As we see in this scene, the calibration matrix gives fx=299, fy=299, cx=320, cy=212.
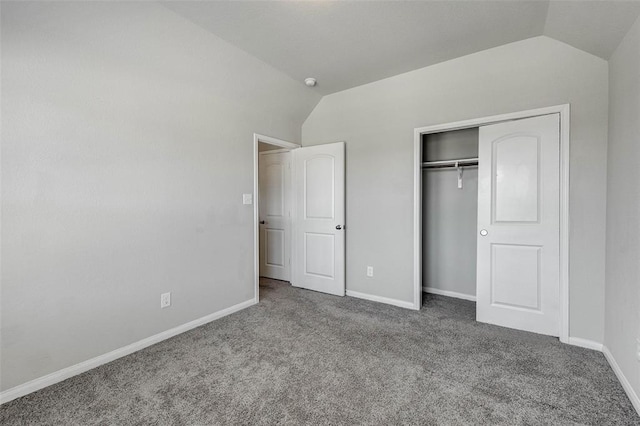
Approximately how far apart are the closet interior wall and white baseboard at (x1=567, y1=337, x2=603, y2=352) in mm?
1166

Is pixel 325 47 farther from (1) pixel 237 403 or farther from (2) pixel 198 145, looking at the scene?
(1) pixel 237 403

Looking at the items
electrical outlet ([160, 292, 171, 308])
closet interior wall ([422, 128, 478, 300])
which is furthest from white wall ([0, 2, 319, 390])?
closet interior wall ([422, 128, 478, 300])

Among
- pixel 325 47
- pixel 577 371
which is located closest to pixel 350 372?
pixel 577 371

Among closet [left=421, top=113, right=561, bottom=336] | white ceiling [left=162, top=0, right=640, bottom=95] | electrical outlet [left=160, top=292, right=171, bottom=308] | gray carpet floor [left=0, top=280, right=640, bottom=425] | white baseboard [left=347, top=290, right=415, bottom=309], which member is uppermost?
white ceiling [left=162, top=0, right=640, bottom=95]

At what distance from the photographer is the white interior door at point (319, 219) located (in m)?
3.79

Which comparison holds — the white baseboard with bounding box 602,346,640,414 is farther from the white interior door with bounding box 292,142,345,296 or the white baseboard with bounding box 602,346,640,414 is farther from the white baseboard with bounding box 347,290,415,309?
the white interior door with bounding box 292,142,345,296

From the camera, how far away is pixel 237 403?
70.7 inches

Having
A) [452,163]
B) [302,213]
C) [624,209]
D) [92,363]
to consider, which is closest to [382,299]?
[302,213]

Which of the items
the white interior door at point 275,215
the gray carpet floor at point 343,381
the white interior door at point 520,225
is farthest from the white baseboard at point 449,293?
the white interior door at point 275,215

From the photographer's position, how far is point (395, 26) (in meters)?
2.44

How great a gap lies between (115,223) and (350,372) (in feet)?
6.85

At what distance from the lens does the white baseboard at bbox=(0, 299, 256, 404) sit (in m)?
1.87

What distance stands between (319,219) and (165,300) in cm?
200

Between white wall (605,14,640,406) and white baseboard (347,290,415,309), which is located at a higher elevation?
white wall (605,14,640,406)
